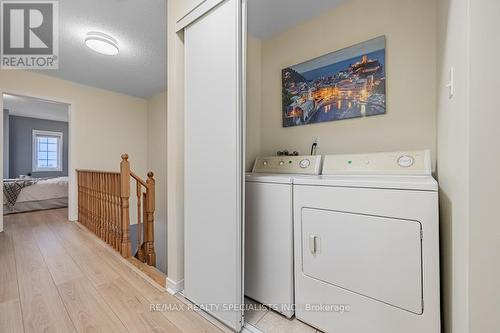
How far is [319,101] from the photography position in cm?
183

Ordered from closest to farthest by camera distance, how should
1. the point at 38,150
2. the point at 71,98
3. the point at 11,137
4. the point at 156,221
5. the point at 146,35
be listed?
the point at 146,35 < the point at 71,98 < the point at 156,221 < the point at 11,137 < the point at 38,150

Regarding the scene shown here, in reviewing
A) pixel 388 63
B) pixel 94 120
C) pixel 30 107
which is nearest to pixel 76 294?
pixel 388 63

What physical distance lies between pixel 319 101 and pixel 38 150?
8.86 m

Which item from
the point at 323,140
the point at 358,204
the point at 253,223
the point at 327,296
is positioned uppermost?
the point at 323,140

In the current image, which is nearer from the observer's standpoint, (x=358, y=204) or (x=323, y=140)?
(x=358, y=204)

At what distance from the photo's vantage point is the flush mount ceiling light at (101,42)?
7.31 ft

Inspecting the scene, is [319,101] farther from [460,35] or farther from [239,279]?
[239,279]

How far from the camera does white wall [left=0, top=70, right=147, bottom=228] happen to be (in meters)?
3.20

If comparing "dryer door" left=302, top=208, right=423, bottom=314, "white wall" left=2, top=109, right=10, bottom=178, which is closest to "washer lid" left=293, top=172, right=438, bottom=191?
"dryer door" left=302, top=208, right=423, bottom=314

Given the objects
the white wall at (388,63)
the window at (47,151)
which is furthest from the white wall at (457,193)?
the window at (47,151)

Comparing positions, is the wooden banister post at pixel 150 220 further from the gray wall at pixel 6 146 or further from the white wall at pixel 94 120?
the gray wall at pixel 6 146

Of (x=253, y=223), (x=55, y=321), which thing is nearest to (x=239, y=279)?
(x=253, y=223)

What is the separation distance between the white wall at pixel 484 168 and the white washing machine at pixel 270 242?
782mm

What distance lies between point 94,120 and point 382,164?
454 cm
